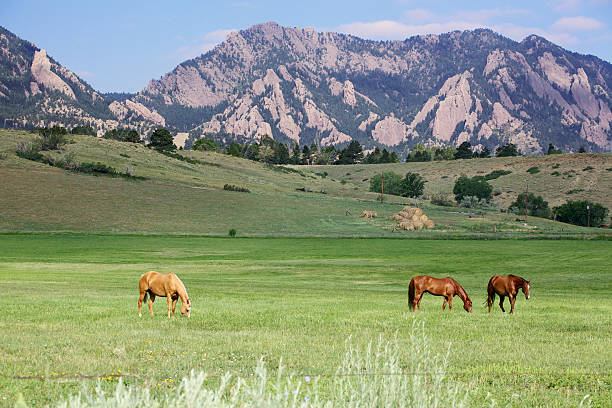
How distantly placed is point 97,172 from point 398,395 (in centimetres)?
12467

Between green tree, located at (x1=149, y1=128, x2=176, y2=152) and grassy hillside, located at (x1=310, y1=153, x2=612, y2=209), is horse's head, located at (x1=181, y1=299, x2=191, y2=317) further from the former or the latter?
green tree, located at (x1=149, y1=128, x2=176, y2=152)

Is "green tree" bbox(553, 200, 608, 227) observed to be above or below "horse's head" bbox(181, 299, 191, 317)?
above

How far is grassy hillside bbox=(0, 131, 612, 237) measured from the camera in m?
90.4

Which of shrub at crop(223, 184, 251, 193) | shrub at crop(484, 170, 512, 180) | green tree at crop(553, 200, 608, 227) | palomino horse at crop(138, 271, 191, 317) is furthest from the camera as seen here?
shrub at crop(484, 170, 512, 180)

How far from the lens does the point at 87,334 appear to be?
1341 centimetres

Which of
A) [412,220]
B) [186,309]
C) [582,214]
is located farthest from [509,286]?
[582,214]

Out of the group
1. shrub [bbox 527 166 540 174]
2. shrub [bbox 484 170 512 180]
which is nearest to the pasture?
shrub [bbox 484 170 512 180]

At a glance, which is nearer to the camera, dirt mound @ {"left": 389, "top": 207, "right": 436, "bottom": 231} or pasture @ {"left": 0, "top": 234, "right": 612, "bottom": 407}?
pasture @ {"left": 0, "top": 234, "right": 612, "bottom": 407}

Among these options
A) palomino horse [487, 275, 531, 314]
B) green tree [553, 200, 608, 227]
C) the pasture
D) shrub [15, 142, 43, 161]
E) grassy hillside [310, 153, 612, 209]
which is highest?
grassy hillside [310, 153, 612, 209]

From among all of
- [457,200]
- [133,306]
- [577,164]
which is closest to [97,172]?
[457,200]

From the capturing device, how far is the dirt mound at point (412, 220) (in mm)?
100800

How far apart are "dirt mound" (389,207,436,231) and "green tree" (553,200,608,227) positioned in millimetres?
49747

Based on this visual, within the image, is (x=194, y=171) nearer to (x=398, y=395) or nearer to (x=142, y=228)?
(x=142, y=228)

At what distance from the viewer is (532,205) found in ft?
488
